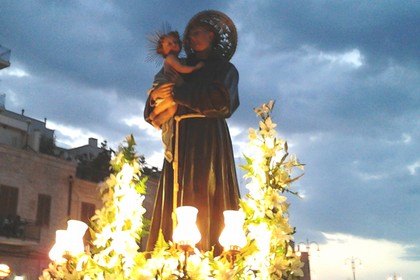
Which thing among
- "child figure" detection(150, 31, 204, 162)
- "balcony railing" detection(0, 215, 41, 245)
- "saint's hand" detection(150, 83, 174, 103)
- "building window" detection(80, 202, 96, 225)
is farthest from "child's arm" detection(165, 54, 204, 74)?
"building window" detection(80, 202, 96, 225)

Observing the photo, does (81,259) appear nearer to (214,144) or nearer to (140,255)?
(140,255)

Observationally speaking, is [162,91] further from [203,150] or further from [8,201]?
[8,201]

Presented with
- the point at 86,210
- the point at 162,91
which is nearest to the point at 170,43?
the point at 162,91

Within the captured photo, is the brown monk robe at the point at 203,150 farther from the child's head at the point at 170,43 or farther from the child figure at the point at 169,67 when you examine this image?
the child's head at the point at 170,43

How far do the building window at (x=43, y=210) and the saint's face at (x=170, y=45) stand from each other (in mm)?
16708

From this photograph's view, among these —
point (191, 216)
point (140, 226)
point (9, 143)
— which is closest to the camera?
point (191, 216)

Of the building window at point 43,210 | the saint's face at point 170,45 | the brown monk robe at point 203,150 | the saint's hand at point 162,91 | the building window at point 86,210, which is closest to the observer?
the brown monk robe at point 203,150

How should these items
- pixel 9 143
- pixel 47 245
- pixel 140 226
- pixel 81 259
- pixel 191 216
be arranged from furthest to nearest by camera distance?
pixel 9 143, pixel 47 245, pixel 140 226, pixel 81 259, pixel 191 216

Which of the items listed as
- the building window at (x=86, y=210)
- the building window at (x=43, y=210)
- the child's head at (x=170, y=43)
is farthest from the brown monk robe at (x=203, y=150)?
the building window at (x=86, y=210)

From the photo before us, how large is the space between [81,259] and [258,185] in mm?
1304

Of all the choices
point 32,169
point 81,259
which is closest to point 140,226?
point 81,259

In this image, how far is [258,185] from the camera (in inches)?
158

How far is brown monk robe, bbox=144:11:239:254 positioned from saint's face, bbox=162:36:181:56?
22 centimetres

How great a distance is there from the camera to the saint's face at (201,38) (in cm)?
493
